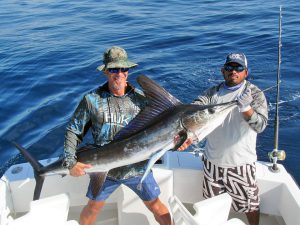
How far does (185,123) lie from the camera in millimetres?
2807

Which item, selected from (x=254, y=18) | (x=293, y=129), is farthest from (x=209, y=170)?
(x=254, y=18)

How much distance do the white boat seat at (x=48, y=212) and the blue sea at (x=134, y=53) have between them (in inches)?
117

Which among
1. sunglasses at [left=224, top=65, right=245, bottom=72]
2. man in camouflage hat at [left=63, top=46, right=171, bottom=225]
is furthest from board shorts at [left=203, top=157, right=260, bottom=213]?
sunglasses at [left=224, top=65, right=245, bottom=72]

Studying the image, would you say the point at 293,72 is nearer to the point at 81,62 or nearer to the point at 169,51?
the point at 169,51

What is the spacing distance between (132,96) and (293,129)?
4098 mm

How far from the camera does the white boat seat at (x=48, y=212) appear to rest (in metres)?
2.96

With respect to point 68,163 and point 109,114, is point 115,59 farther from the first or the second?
point 68,163

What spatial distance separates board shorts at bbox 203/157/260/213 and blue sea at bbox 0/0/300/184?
217 centimetres

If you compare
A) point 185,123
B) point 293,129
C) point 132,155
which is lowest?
point 293,129

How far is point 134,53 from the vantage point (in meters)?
10.7

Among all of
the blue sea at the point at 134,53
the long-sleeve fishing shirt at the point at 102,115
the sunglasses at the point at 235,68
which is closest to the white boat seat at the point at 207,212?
the long-sleeve fishing shirt at the point at 102,115

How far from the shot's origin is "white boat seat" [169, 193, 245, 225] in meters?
2.77

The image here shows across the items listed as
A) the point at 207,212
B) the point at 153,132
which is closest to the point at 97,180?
the point at 153,132

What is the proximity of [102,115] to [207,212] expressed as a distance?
3.61 ft
